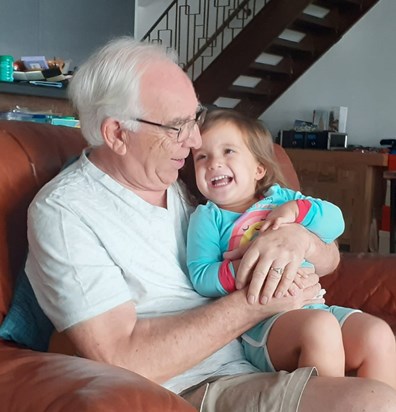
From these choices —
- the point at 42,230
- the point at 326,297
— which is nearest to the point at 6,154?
the point at 42,230

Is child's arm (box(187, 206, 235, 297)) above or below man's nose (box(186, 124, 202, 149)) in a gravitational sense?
below

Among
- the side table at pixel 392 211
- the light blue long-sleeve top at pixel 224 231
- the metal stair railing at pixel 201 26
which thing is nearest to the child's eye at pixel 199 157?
the light blue long-sleeve top at pixel 224 231

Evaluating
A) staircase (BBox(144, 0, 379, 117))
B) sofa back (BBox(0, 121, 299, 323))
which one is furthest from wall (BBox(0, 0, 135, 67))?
sofa back (BBox(0, 121, 299, 323))

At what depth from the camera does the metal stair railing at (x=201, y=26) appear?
6.12 metres

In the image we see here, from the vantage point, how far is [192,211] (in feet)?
5.29

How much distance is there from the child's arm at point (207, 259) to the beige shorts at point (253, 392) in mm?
189

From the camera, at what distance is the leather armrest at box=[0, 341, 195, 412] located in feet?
2.97

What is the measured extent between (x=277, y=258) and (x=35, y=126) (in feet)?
2.22

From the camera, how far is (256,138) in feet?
5.26

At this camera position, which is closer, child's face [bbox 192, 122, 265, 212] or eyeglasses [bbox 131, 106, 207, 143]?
eyeglasses [bbox 131, 106, 207, 143]

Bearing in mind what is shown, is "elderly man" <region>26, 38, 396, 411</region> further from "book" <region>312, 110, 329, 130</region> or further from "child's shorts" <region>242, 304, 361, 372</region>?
"book" <region>312, 110, 329, 130</region>

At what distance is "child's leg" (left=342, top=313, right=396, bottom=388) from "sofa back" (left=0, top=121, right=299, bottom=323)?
0.70 meters

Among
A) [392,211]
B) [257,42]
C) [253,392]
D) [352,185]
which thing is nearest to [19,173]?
[253,392]

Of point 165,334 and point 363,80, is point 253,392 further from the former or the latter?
point 363,80
